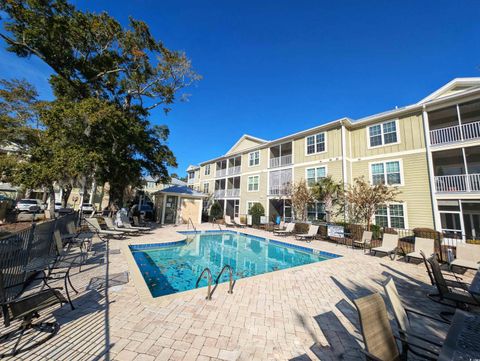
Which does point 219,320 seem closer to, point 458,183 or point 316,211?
point 316,211

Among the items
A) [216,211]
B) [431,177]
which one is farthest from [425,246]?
[216,211]

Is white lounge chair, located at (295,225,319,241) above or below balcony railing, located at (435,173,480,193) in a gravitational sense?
below

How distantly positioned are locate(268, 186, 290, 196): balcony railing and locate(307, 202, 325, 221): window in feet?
7.54

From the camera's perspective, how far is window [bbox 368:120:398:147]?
1418cm

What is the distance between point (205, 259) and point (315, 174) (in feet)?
39.9

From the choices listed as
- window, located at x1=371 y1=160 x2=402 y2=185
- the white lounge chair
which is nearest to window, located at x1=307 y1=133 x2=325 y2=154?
window, located at x1=371 y1=160 x2=402 y2=185

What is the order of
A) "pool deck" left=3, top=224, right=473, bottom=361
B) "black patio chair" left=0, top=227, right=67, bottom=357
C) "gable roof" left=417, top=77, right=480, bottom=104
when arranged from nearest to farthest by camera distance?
"black patio chair" left=0, top=227, right=67, bottom=357 → "pool deck" left=3, top=224, right=473, bottom=361 → "gable roof" left=417, top=77, right=480, bottom=104

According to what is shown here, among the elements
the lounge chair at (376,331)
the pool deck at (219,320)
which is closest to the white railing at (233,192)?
the pool deck at (219,320)

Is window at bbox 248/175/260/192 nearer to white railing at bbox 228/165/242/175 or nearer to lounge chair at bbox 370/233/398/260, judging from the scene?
white railing at bbox 228/165/242/175

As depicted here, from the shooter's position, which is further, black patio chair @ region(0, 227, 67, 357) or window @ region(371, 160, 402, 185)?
window @ region(371, 160, 402, 185)

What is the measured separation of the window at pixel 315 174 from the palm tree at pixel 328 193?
4.71 feet

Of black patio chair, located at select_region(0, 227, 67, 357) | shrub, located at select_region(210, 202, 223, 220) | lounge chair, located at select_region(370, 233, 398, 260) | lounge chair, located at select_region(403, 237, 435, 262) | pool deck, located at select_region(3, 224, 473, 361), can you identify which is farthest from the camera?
shrub, located at select_region(210, 202, 223, 220)

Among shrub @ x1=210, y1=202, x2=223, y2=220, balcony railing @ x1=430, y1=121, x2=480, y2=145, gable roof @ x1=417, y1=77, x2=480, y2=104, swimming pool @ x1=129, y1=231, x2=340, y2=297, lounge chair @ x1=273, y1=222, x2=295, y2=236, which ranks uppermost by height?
gable roof @ x1=417, y1=77, x2=480, y2=104

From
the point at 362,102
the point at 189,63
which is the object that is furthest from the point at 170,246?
the point at 362,102
